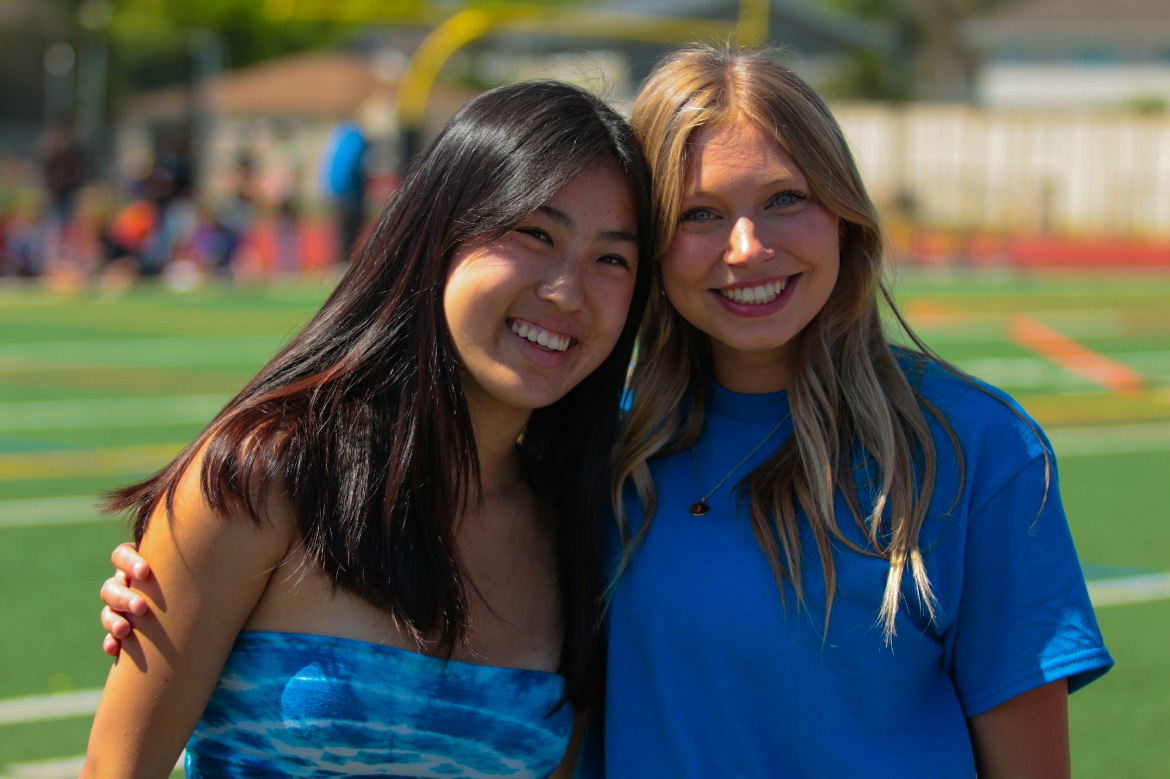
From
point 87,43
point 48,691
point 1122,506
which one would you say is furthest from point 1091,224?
point 87,43

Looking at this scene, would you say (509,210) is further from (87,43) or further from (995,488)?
(87,43)

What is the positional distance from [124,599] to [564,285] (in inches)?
36.1

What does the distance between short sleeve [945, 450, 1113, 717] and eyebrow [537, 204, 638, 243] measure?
0.78 metres

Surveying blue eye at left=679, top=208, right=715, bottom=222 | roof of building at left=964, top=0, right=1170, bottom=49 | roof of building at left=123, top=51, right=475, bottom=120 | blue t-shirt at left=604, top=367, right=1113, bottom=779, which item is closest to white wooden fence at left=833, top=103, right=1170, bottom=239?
roof of building at left=123, top=51, right=475, bottom=120

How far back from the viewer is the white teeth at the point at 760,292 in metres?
2.43

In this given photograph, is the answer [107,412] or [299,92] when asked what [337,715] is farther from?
[299,92]

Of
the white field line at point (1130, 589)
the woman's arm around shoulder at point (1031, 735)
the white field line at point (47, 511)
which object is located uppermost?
the woman's arm around shoulder at point (1031, 735)

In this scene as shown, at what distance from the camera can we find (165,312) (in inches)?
674

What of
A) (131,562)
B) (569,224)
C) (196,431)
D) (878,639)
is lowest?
(196,431)

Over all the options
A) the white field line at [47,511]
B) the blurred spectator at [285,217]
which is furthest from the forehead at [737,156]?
the blurred spectator at [285,217]

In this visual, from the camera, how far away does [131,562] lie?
2.26 metres

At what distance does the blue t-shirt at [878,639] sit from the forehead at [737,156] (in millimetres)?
473

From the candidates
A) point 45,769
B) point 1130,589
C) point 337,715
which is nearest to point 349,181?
point 1130,589

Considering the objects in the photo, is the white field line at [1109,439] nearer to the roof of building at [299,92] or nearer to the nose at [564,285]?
the nose at [564,285]
